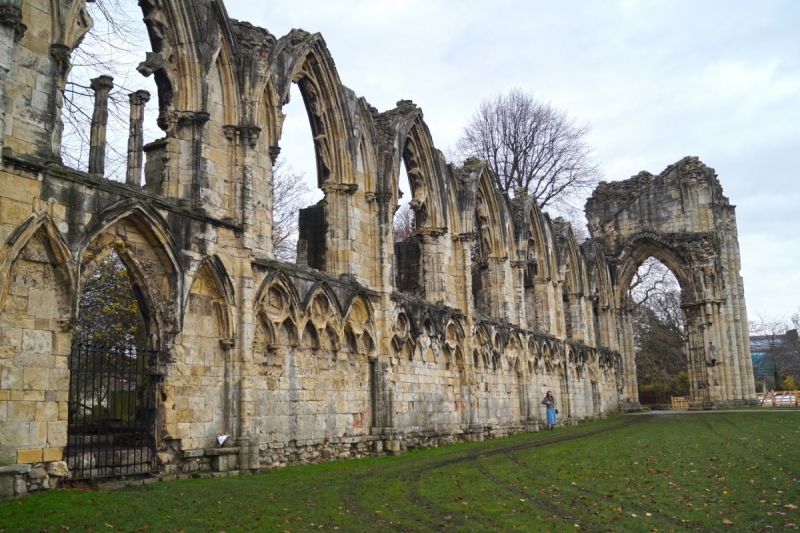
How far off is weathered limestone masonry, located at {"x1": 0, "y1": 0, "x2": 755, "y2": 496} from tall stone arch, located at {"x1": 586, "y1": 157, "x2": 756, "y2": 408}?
1306 cm

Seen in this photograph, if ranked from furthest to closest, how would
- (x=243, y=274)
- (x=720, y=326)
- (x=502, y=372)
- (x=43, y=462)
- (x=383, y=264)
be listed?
(x=720, y=326)
(x=502, y=372)
(x=383, y=264)
(x=243, y=274)
(x=43, y=462)

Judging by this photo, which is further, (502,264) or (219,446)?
(502,264)

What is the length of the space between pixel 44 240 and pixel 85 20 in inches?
116

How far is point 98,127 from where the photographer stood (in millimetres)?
10031

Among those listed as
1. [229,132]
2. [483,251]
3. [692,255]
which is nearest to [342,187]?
[229,132]

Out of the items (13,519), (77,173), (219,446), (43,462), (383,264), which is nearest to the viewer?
(13,519)

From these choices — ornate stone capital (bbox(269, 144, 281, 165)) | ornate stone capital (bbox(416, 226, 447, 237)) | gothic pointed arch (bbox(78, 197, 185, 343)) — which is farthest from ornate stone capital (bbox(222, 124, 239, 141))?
ornate stone capital (bbox(416, 226, 447, 237))

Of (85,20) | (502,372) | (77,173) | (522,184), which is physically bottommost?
(502,372)


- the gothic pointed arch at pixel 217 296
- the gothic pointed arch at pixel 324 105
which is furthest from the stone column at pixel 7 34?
the gothic pointed arch at pixel 324 105

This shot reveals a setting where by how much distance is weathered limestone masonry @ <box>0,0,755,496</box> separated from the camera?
899 centimetres

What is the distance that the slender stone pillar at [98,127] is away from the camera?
32.9 feet

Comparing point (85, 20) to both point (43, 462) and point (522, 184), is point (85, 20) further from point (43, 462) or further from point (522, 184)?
point (522, 184)

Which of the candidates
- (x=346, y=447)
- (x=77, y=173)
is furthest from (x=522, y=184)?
(x=77, y=173)

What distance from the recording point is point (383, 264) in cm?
1611
